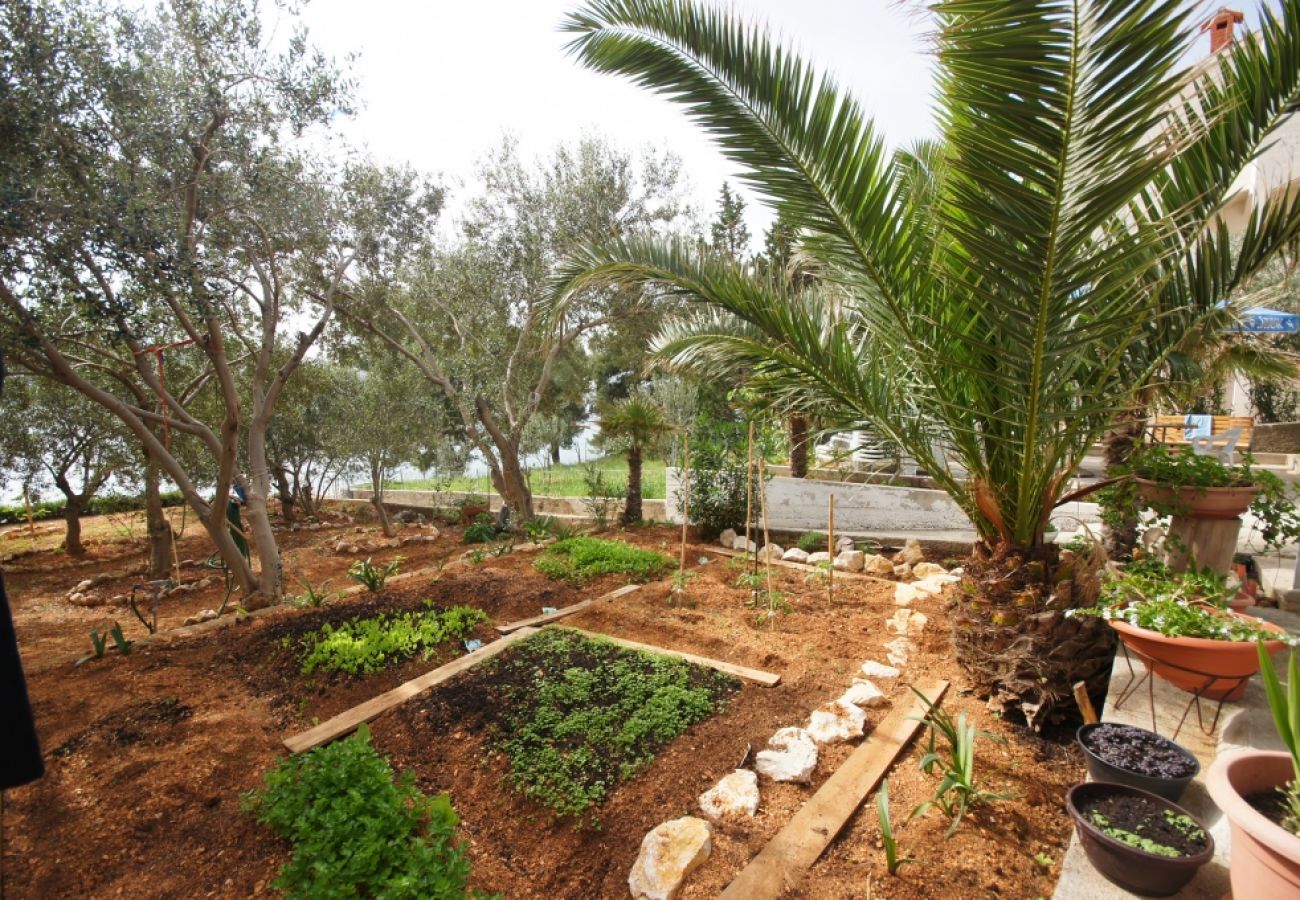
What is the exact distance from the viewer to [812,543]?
7410 mm

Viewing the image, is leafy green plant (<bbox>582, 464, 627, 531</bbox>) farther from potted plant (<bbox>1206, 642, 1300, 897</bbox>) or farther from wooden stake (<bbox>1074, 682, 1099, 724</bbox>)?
potted plant (<bbox>1206, 642, 1300, 897</bbox>)

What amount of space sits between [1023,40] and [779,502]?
6.81m

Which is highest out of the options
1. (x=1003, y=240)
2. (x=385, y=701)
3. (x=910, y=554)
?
(x=1003, y=240)

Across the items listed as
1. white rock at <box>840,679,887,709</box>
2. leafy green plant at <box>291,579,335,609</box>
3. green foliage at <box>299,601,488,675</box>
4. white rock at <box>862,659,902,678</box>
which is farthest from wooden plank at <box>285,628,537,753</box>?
white rock at <box>862,659,902,678</box>

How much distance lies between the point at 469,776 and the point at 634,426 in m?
6.59

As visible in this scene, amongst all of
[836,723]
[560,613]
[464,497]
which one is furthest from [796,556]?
[464,497]

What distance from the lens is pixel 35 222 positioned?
379cm

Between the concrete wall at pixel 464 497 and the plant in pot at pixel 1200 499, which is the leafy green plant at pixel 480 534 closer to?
the concrete wall at pixel 464 497

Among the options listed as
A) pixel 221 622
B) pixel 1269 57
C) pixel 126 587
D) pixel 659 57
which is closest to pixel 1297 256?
pixel 1269 57

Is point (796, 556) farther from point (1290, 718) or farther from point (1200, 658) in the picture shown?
point (1290, 718)

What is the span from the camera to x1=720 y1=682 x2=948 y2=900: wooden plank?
2.18 meters

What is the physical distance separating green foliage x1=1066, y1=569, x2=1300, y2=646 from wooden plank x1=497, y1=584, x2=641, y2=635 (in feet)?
11.4

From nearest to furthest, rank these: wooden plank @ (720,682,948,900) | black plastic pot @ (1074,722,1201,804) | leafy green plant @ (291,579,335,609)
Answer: black plastic pot @ (1074,722,1201,804) → wooden plank @ (720,682,948,900) → leafy green plant @ (291,579,335,609)

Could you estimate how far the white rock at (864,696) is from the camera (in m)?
3.41
